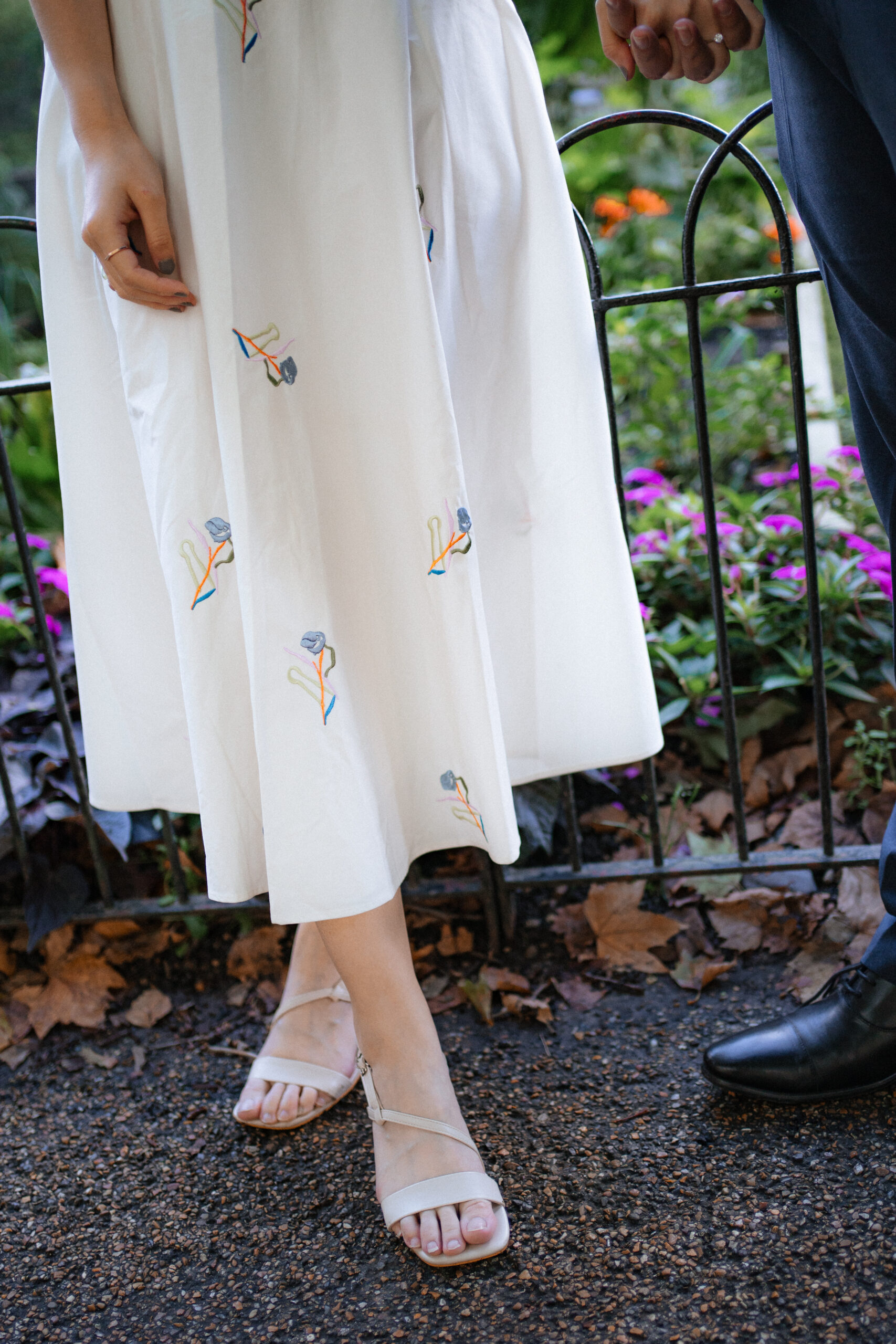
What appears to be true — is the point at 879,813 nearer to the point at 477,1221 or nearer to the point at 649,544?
the point at 649,544

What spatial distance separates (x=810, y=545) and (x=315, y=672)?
82 cm

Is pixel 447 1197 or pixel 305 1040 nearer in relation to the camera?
pixel 447 1197

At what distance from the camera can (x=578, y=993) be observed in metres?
1.57

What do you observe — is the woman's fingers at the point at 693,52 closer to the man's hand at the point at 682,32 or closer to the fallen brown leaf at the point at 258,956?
the man's hand at the point at 682,32

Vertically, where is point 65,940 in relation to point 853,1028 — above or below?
above

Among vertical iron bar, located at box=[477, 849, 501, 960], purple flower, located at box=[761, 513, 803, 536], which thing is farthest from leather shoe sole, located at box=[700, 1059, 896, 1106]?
purple flower, located at box=[761, 513, 803, 536]

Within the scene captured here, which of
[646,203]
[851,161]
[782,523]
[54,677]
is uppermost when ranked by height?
[646,203]

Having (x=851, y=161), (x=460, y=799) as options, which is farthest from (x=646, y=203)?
(x=460, y=799)

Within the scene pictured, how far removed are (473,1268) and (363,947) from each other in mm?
376

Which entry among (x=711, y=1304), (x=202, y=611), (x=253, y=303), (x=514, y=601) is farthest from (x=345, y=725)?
(x=711, y=1304)

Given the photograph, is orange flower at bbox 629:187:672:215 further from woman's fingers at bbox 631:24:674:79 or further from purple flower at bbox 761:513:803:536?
woman's fingers at bbox 631:24:674:79

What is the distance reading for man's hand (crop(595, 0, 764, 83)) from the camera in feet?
3.60

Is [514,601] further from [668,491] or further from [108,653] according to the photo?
[668,491]

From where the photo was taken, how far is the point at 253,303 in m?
1.00
